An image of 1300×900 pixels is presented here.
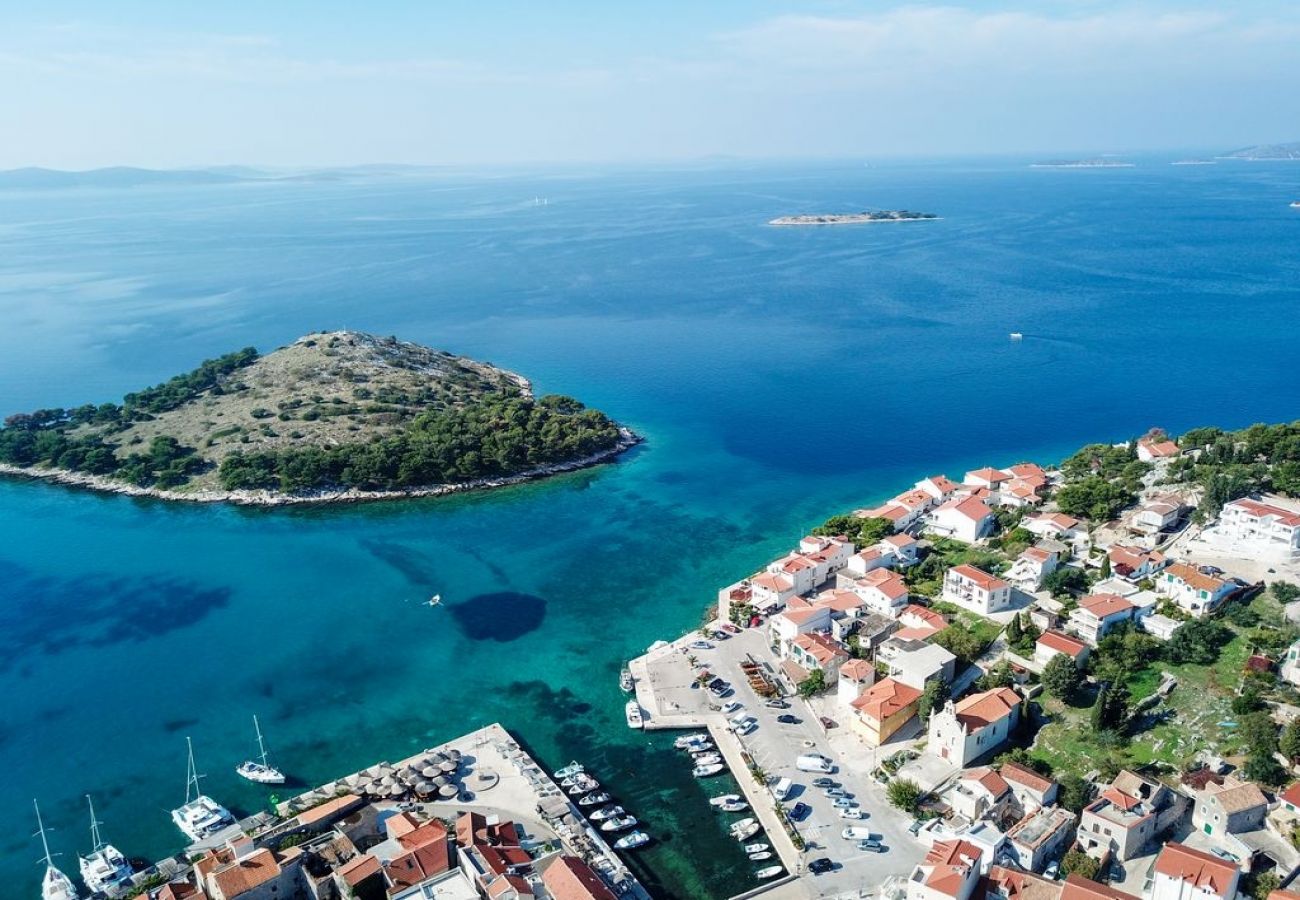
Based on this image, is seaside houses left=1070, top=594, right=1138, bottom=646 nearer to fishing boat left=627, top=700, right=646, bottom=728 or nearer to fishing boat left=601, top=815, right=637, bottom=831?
fishing boat left=627, top=700, right=646, bottom=728

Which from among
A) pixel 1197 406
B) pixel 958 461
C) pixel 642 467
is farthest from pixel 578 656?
pixel 1197 406

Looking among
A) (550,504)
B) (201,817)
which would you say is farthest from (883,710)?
(550,504)

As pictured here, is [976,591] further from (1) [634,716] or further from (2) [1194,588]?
(1) [634,716]

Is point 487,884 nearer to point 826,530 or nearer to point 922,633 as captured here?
point 922,633

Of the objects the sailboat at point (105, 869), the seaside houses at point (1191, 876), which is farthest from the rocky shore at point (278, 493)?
the seaside houses at point (1191, 876)

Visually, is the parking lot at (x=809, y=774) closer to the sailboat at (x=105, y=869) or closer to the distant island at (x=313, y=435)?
the sailboat at (x=105, y=869)

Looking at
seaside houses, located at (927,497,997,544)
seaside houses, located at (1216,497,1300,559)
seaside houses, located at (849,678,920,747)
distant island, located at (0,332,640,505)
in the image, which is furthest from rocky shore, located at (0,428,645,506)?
seaside houses, located at (1216,497,1300,559)
